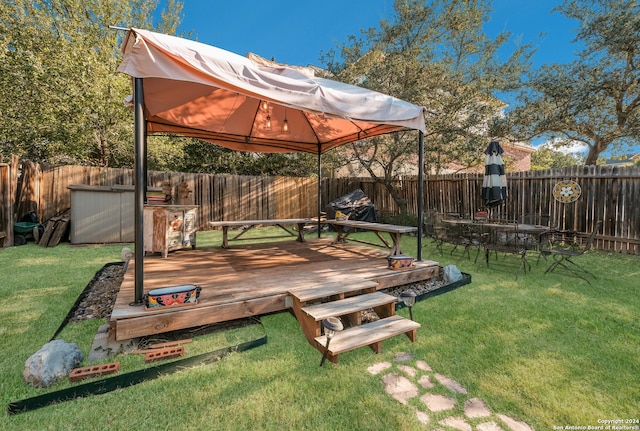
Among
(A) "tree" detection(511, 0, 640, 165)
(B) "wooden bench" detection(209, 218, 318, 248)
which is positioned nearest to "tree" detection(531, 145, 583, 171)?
(A) "tree" detection(511, 0, 640, 165)

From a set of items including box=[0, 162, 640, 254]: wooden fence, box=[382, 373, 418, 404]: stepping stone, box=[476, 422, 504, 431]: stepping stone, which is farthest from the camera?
box=[0, 162, 640, 254]: wooden fence


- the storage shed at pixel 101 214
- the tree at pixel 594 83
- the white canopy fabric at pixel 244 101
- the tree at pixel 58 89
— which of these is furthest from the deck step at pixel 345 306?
the tree at pixel 58 89

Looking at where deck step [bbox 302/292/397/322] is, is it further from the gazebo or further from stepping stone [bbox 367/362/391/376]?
the gazebo

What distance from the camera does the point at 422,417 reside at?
1.62 m

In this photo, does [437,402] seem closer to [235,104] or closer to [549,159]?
[235,104]

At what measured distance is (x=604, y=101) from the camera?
7891 millimetres

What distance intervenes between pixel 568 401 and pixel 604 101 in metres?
9.61

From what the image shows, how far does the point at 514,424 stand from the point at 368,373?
84 centimetres

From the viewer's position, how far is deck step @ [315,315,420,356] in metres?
2.10

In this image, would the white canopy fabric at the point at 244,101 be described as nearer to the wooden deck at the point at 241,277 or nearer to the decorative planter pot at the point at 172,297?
the decorative planter pot at the point at 172,297

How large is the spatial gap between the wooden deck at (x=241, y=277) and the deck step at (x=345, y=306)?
48 cm

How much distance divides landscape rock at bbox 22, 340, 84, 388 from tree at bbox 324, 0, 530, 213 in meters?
8.25

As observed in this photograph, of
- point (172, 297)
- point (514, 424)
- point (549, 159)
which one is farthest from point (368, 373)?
point (549, 159)

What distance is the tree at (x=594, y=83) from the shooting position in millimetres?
6965
